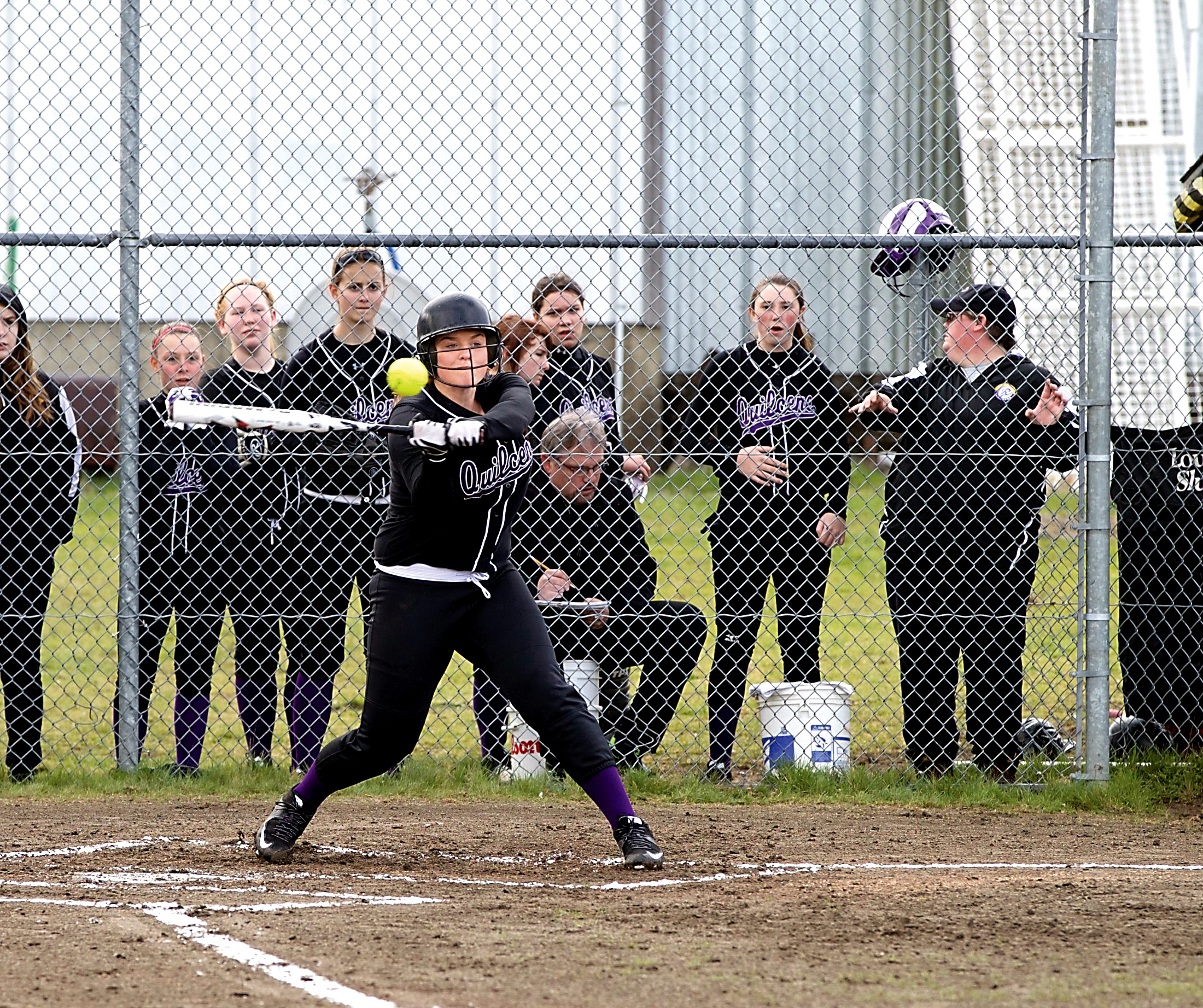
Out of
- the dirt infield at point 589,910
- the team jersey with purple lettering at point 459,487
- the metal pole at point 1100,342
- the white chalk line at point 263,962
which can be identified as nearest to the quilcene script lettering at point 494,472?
the team jersey with purple lettering at point 459,487

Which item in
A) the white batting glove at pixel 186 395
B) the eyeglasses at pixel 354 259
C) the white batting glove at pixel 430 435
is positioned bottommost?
the white batting glove at pixel 430 435

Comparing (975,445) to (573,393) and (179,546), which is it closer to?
(573,393)

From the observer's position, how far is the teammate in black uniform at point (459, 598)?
15.4 ft

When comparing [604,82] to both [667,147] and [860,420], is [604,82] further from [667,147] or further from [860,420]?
[860,420]

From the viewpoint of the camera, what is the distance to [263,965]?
3.60 m

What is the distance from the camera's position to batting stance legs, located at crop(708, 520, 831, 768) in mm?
6285

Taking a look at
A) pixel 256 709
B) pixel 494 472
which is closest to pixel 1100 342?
pixel 494 472

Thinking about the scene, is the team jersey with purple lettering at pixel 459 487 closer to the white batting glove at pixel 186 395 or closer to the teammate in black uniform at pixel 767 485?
the white batting glove at pixel 186 395

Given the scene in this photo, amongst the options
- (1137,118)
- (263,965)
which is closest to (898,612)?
(263,965)

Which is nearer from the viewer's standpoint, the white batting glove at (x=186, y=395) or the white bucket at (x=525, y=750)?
the white batting glove at (x=186, y=395)

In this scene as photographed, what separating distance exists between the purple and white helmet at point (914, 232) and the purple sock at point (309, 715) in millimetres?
2939

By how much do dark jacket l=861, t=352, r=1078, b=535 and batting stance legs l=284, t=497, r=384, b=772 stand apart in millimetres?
2223

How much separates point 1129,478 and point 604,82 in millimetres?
5631

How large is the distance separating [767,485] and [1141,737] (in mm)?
2016
